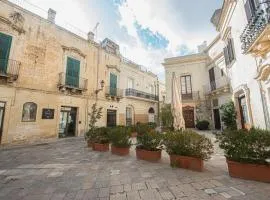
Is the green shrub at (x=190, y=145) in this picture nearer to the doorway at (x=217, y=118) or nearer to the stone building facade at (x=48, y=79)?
the stone building facade at (x=48, y=79)

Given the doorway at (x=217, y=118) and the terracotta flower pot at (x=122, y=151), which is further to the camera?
the doorway at (x=217, y=118)

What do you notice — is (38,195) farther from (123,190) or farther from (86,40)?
(86,40)

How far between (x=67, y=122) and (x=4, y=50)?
6.00m

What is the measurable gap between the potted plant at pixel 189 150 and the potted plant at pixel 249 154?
0.55 m

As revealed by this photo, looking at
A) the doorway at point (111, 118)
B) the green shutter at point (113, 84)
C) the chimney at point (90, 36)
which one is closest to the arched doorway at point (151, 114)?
the doorway at point (111, 118)

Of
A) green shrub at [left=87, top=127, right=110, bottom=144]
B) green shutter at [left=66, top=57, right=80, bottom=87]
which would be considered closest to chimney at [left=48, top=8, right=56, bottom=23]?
green shutter at [left=66, top=57, right=80, bottom=87]

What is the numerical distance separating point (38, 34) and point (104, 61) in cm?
591

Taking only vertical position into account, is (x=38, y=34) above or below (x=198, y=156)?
above

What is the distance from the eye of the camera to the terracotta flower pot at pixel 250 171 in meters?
3.28

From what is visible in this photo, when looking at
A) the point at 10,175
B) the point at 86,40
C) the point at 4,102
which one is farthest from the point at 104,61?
the point at 10,175

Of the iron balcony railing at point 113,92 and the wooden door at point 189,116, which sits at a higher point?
the iron balcony railing at point 113,92

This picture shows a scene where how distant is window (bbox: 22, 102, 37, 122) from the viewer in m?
9.41

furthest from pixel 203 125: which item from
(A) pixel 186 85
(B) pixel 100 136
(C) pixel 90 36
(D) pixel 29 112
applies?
(D) pixel 29 112

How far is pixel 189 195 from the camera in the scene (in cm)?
284
